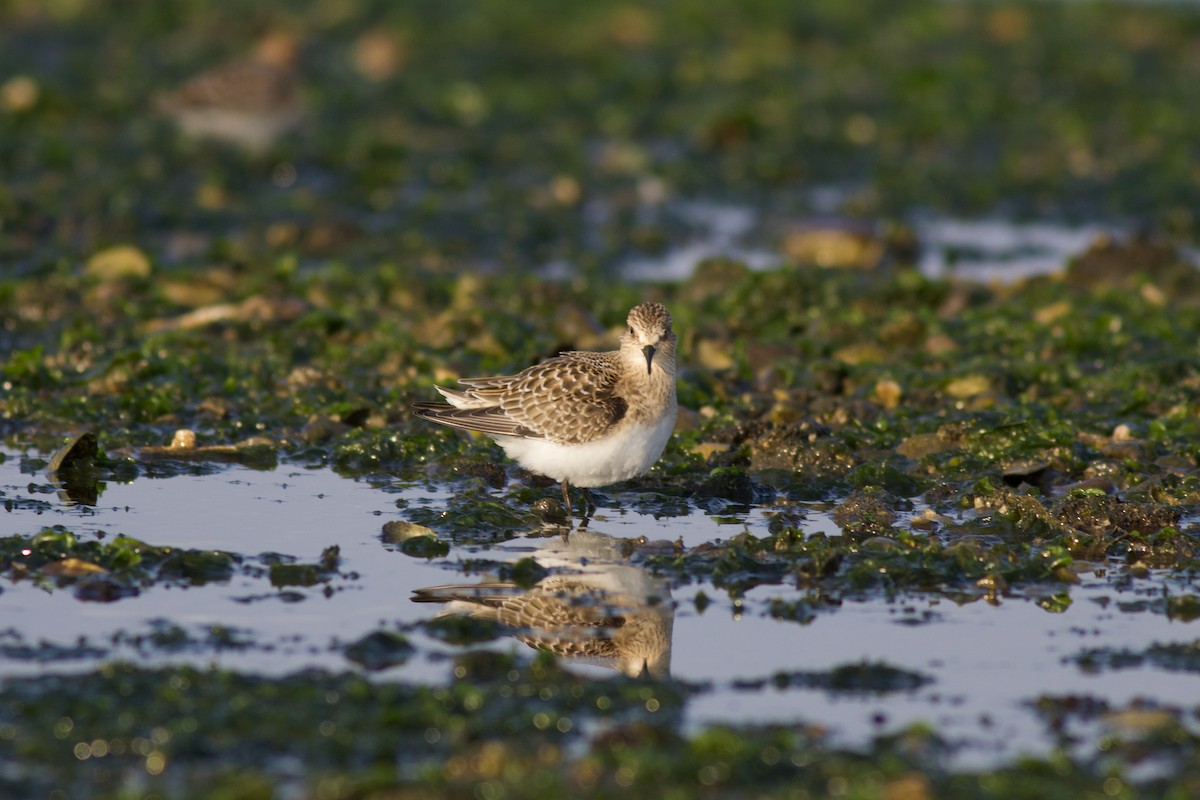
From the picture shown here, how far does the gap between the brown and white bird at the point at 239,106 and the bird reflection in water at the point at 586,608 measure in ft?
40.2

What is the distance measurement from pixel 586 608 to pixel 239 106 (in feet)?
43.7

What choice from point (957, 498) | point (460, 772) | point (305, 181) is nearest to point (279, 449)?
point (957, 498)

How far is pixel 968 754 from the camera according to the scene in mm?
6520

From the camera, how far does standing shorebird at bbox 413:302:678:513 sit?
9766mm

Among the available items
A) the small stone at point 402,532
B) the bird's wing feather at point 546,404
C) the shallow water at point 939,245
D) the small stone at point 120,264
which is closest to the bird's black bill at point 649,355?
the bird's wing feather at point 546,404

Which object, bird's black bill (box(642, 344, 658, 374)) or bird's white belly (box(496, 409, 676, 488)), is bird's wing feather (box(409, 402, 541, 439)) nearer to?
bird's white belly (box(496, 409, 676, 488))

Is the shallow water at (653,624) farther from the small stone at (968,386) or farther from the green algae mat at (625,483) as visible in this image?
the small stone at (968,386)

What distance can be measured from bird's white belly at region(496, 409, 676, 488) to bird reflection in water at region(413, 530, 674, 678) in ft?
2.24

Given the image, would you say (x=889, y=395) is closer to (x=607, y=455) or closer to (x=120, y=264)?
(x=607, y=455)

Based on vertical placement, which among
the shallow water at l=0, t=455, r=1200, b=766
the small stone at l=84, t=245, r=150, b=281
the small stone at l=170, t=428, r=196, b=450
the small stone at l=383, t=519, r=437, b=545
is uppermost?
the small stone at l=84, t=245, r=150, b=281

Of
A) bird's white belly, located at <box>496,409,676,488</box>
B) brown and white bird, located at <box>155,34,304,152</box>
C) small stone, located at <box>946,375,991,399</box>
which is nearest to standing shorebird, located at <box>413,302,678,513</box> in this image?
bird's white belly, located at <box>496,409,676,488</box>

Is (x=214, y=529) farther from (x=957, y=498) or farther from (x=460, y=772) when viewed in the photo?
(x=957, y=498)

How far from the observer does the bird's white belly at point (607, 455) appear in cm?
971

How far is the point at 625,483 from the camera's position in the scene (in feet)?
35.3
